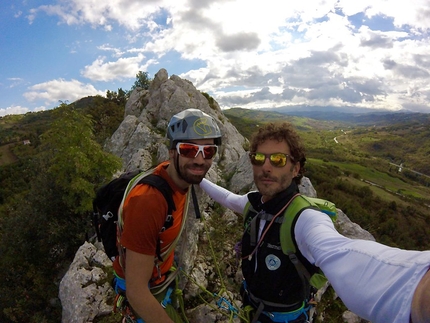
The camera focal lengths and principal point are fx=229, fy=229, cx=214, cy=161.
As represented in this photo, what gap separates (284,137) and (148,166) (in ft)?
39.6

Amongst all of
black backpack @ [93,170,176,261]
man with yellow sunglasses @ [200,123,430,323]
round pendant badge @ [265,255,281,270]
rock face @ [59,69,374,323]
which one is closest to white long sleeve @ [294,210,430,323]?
man with yellow sunglasses @ [200,123,430,323]

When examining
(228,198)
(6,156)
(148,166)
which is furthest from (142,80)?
(6,156)

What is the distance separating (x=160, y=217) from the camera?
3041 mm

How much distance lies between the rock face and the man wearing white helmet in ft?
3.16

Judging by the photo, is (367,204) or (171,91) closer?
(171,91)

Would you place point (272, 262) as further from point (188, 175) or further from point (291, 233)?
point (188, 175)

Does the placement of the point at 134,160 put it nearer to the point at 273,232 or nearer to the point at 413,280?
the point at 273,232

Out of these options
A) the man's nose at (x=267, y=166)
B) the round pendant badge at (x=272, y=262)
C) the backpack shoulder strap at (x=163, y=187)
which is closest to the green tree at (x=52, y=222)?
the backpack shoulder strap at (x=163, y=187)

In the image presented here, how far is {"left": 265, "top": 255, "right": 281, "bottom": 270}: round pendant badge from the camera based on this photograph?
11.4 feet

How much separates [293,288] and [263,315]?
0.88 m

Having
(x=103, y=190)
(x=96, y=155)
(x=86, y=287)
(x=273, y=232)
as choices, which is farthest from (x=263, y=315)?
(x=96, y=155)

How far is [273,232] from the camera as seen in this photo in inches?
138

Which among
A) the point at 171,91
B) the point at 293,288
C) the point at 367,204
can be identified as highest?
the point at 171,91

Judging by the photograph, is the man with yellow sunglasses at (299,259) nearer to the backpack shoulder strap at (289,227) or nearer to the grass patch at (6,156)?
the backpack shoulder strap at (289,227)
